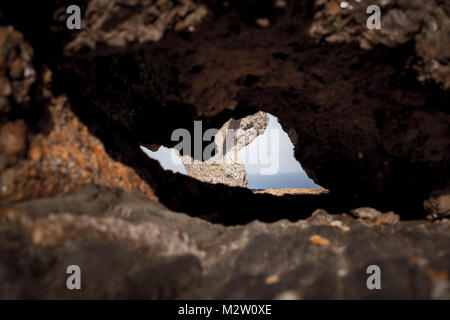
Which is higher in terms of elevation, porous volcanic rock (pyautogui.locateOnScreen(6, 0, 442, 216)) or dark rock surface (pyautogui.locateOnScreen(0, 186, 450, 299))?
porous volcanic rock (pyautogui.locateOnScreen(6, 0, 442, 216))

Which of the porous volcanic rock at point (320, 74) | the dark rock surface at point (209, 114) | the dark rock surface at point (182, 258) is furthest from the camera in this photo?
the porous volcanic rock at point (320, 74)

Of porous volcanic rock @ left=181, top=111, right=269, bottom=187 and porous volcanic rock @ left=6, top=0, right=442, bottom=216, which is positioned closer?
porous volcanic rock @ left=6, top=0, right=442, bottom=216

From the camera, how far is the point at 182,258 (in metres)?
1.70

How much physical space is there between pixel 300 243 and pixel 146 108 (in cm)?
391

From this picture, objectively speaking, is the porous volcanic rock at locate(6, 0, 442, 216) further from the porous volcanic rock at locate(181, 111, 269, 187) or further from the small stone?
the porous volcanic rock at locate(181, 111, 269, 187)

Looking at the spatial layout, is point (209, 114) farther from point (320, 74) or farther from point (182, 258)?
point (182, 258)

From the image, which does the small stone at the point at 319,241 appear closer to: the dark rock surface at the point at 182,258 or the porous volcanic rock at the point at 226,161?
the dark rock surface at the point at 182,258

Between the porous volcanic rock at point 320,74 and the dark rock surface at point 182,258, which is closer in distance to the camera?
the dark rock surface at point 182,258

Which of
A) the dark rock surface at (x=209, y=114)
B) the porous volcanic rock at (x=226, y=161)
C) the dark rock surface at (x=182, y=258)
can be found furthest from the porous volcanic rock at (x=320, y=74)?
the porous volcanic rock at (x=226, y=161)

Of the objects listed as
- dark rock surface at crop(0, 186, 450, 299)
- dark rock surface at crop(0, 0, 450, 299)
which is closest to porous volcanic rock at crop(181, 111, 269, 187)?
dark rock surface at crop(0, 0, 450, 299)

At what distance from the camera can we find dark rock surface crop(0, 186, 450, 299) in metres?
1.37

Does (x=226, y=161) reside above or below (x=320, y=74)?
above

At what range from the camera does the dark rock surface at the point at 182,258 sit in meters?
1.37

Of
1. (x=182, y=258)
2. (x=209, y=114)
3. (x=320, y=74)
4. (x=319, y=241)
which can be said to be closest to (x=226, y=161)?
(x=209, y=114)
